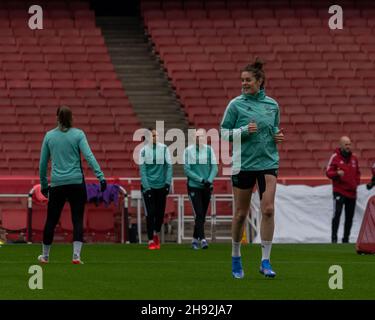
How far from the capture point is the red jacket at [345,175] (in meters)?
22.6

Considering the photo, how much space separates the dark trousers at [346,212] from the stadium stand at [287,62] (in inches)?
157

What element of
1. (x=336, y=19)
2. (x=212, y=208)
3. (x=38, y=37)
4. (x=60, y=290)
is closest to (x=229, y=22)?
(x=336, y=19)

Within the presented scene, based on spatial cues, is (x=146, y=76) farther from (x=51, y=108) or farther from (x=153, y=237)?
(x=153, y=237)

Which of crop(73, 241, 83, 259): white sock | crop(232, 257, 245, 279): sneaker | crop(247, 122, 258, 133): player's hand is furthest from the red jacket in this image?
crop(247, 122, 258, 133): player's hand

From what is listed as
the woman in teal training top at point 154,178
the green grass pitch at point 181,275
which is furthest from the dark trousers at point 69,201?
the woman in teal training top at point 154,178

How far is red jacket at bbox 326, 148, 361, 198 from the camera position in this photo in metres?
22.6

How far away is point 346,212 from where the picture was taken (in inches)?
890

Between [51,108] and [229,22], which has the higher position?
[229,22]

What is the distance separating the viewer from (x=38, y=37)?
32.3 meters

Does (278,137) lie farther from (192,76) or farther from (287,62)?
(287,62)

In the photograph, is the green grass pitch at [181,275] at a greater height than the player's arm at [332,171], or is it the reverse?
the player's arm at [332,171]

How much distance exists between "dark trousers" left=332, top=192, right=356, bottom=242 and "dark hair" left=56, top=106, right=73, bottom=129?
29.8 feet

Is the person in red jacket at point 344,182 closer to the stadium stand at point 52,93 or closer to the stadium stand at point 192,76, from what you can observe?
the stadium stand at point 192,76

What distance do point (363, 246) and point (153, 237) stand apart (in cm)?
392
